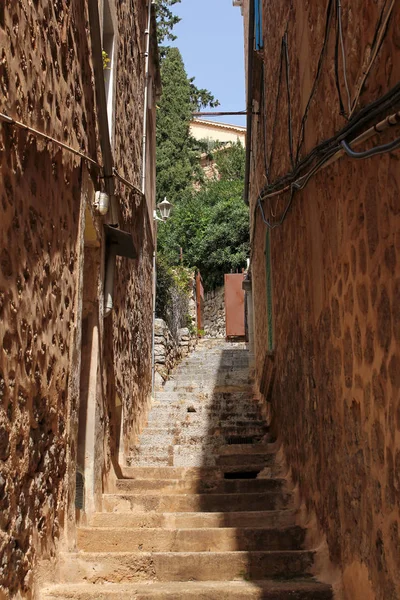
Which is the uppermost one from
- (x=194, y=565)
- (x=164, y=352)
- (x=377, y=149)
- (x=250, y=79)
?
A: (x=250, y=79)

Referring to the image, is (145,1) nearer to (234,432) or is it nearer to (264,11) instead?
(264,11)

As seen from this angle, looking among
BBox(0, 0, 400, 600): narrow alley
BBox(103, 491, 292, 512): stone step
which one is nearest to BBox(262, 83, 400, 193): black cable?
BBox(0, 0, 400, 600): narrow alley

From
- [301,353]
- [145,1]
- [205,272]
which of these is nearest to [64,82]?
[301,353]

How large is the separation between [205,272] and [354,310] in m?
21.2

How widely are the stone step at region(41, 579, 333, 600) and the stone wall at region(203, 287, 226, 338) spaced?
18.0 meters

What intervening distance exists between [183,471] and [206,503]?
0.94 metres

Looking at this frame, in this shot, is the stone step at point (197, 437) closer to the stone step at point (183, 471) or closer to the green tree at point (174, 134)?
the stone step at point (183, 471)

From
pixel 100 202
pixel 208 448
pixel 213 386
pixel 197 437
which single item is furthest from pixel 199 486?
pixel 213 386

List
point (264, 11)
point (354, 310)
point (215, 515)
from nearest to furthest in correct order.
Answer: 1. point (354, 310)
2. point (215, 515)
3. point (264, 11)

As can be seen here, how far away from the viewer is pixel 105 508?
5.71 m

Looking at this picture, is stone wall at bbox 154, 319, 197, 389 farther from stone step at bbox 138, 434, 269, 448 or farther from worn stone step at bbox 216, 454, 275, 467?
worn stone step at bbox 216, 454, 275, 467

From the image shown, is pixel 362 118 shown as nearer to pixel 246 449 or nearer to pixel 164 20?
pixel 246 449

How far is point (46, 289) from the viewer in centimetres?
383

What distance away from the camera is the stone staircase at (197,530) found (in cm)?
390
